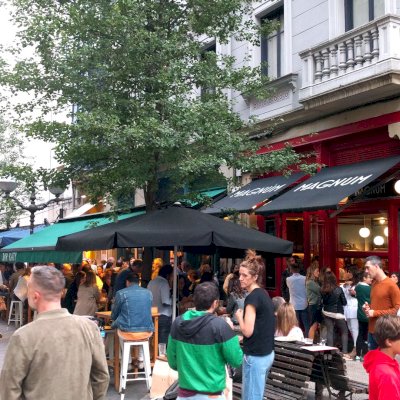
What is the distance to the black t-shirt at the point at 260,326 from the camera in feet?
18.5

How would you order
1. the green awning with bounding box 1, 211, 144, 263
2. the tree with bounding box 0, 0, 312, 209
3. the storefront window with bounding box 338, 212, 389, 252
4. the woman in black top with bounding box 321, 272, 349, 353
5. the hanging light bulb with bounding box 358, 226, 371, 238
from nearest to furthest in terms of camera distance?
the tree with bounding box 0, 0, 312, 209 < the woman in black top with bounding box 321, 272, 349, 353 < the storefront window with bounding box 338, 212, 389, 252 < the hanging light bulb with bounding box 358, 226, 371, 238 < the green awning with bounding box 1, 211, 144, 263

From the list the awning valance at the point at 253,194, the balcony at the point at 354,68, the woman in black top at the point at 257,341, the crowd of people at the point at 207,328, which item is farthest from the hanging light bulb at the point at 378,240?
the woman in black top at the point at 257,341

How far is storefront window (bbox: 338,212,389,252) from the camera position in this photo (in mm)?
11906

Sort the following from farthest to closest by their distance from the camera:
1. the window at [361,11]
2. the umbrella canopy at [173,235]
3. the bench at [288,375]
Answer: the window at [361,11] < the umbrella canopy at [173,235] < the bench at [288,375]

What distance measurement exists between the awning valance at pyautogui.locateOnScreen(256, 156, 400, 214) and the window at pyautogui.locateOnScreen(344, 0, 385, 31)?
10.1 feet

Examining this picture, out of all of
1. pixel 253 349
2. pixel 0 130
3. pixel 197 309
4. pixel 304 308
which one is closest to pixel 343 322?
pixel 304 308

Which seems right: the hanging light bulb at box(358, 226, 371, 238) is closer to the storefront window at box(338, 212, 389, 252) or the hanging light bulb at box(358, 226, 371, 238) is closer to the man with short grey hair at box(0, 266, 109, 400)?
the storefront window at box(338, 212, 389, 252)

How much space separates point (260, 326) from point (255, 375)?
482 millimetres

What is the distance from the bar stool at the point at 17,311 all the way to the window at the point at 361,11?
10808mm

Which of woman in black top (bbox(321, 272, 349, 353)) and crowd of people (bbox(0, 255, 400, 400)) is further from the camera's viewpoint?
woman in black top (bbox(321, 272, 349, 353))

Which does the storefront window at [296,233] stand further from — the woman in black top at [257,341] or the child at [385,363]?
the child at [385,363]

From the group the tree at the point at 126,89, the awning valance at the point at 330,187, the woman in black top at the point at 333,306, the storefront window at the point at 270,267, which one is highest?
the tree at the point at 126,89

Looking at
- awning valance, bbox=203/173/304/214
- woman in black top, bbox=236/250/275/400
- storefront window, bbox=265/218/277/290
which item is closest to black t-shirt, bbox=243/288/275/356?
woman in black top, bbox=236/250/275/400

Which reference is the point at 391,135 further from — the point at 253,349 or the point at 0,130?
the point at 0,130
